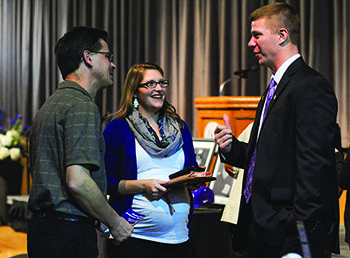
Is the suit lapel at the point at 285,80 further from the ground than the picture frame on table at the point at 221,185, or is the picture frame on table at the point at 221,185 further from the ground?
the suit lapel at the point at 285,80

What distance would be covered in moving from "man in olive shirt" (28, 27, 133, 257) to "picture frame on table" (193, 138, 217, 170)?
1887mm

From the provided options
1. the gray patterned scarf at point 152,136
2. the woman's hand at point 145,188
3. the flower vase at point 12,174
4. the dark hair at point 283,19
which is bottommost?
the flower vase at point 12,174

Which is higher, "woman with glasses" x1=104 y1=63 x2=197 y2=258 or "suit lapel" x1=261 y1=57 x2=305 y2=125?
"suit lapel" x1=261 y1=57 x2=305 y2=125

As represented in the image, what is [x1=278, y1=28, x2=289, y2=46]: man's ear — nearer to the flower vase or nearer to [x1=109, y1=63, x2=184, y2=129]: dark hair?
[x1=109, y1=63, x2=184, y2=129]: dark hair

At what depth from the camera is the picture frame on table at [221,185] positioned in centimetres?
394

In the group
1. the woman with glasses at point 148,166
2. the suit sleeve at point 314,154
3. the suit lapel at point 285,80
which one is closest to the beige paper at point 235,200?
the woman with glasses at point 148,166

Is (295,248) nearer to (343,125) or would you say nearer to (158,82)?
(158,82)

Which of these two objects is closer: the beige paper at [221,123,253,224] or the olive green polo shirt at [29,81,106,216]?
the olive green polo shirt at [29,81,106,216]

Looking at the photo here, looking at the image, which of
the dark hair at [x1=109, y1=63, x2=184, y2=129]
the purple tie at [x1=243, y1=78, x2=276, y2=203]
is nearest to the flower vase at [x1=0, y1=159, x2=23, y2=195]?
the dark hair at [x1=109, y1=63, x2=184, y2=129]

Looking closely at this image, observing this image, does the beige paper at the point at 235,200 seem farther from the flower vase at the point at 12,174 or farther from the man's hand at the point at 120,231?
the flower vase at the point at 12,174

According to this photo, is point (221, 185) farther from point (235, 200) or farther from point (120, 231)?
point (120, 231)

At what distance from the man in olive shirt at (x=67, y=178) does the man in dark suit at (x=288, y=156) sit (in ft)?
1.93

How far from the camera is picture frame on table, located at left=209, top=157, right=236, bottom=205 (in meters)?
3.94

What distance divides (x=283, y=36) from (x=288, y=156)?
0.49 m
